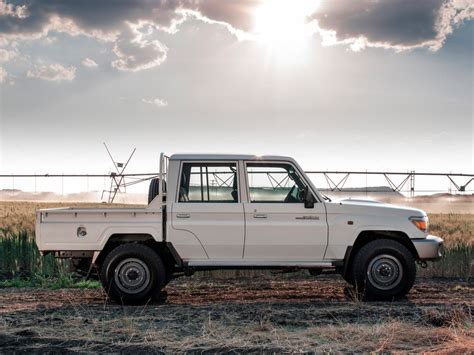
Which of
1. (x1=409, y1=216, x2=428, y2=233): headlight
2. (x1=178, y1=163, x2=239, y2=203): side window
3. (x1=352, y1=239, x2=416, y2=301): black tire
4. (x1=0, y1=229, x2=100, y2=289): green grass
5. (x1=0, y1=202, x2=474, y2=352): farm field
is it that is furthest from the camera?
(x1=0, y1=229, x2=100, y2=289): green grass

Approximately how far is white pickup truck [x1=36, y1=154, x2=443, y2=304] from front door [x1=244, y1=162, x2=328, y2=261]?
0.6 inches

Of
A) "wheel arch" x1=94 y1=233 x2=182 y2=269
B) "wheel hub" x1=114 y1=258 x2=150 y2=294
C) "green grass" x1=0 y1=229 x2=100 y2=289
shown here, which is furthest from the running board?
"green grass" x1=0 y1=229 x2=100 y2=289

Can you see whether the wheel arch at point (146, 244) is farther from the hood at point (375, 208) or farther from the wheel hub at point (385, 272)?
the wheel hub at point (385, 272)

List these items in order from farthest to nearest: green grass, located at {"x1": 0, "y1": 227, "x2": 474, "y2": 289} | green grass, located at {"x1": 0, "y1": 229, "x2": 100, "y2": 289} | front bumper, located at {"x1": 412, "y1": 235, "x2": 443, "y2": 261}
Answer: green grass, located at {"x1": 0, "y1": 227, "x2": 474, "y2": 289}, green grass, located at {"x1": 0, "y1": 229, "x2": 100, "y2": 289}, front bumper, located at {"x1": 412, "y1": 235, "x2": 443, "y2": 261}

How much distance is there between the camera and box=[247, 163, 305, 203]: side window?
32.3 feet

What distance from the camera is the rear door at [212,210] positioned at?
971 centimetres

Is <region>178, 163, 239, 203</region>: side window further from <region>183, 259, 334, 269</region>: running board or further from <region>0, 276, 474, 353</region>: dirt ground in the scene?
<region>0, 276, 474, 353</region>: dirt ground

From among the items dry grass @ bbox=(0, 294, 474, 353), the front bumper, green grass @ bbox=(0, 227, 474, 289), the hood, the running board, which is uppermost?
A: the hood

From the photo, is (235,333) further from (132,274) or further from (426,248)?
(426,248)

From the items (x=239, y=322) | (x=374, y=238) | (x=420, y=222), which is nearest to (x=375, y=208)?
(x=374, y=238)

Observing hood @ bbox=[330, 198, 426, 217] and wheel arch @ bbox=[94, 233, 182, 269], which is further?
hood @ bbox=[330, 198, 426, 217]

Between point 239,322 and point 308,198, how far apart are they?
253 centimetres

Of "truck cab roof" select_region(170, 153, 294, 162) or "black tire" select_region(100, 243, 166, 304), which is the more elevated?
"truck cab roof" select_region(170, 153, 294, 162)

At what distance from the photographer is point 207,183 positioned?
9867 mm
